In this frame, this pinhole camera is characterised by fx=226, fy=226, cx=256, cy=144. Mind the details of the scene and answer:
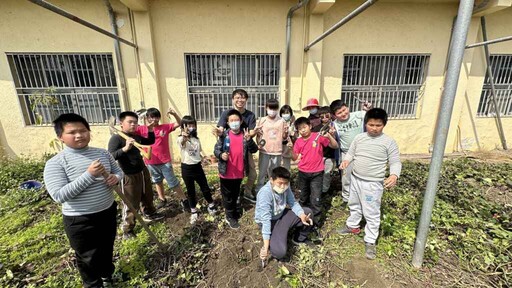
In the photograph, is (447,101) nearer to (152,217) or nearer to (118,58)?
(152,217)

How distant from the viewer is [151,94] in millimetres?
5055

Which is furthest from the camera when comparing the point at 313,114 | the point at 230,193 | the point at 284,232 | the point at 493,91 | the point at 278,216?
the point at 493,91

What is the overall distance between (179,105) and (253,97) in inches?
69.2

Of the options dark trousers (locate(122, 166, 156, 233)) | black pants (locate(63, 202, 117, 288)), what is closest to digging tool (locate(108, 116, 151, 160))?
dark trousers (locate(122, 166, 156, 233))

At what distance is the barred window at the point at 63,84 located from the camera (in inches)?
195

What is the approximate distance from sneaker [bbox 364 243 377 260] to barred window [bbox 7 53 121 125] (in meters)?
5.67

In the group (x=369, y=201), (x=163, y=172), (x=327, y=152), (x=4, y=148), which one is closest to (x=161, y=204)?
(x=163, y=172)

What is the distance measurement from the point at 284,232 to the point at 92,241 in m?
1.77

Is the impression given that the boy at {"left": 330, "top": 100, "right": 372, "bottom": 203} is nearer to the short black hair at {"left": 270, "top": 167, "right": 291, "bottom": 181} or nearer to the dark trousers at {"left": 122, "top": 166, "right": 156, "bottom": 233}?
the short black hair at {"left": 270, "top": 167, "right": 291, "bottom": 181}

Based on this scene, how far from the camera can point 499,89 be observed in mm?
5906

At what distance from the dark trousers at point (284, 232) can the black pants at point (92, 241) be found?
1.56 m

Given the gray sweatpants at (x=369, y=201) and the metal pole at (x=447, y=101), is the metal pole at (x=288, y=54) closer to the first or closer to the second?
the gray sweatpants at (x=369, y=201)

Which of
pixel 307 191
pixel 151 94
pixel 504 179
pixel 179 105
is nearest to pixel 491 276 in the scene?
pixel 307 191

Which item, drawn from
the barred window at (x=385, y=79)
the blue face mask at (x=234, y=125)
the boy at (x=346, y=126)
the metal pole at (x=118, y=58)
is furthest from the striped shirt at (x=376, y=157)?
the metal pole at (x=118, y=58)
